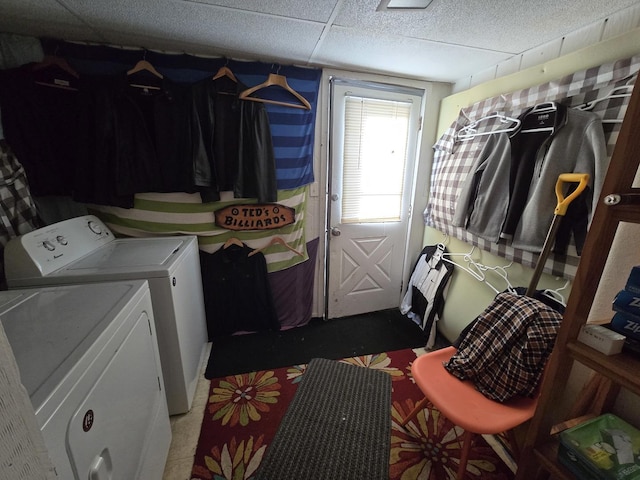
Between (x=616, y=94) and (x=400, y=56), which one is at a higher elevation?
(x=400, y=56)

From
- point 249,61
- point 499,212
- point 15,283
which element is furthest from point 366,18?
point 15,283

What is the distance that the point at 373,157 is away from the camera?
2.22 meters

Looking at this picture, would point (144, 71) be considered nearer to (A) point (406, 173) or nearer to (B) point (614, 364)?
(A) point (406, 173)

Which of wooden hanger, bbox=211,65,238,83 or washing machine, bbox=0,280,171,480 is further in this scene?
wooden hanger, bbox=211,65,238,83

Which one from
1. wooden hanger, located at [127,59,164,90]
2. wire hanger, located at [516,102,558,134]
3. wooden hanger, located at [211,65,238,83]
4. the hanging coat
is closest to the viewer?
wire hanger, located at [516,102,558,134]

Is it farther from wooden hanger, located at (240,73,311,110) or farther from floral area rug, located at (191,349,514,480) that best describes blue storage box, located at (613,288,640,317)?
wooden hanger, located at (240,73,311,110)

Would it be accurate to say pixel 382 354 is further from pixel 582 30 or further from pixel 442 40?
pixel 582 30

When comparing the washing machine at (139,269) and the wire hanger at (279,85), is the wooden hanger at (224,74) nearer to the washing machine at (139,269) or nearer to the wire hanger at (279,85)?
the wire hanger at (279,85)

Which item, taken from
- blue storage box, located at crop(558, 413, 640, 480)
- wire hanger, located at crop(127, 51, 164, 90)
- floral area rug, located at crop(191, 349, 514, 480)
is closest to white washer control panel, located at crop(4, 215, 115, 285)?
wire hanger, located at crop(127, 51, 164, 90)

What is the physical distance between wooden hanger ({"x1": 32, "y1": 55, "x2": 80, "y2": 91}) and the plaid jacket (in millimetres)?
2712

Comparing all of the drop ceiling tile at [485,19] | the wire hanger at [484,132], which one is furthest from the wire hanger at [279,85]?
the wire hanger at [484,132]

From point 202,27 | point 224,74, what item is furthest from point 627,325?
point 224,74

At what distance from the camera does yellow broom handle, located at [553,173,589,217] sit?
1149mm

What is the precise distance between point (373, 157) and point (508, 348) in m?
1.64
